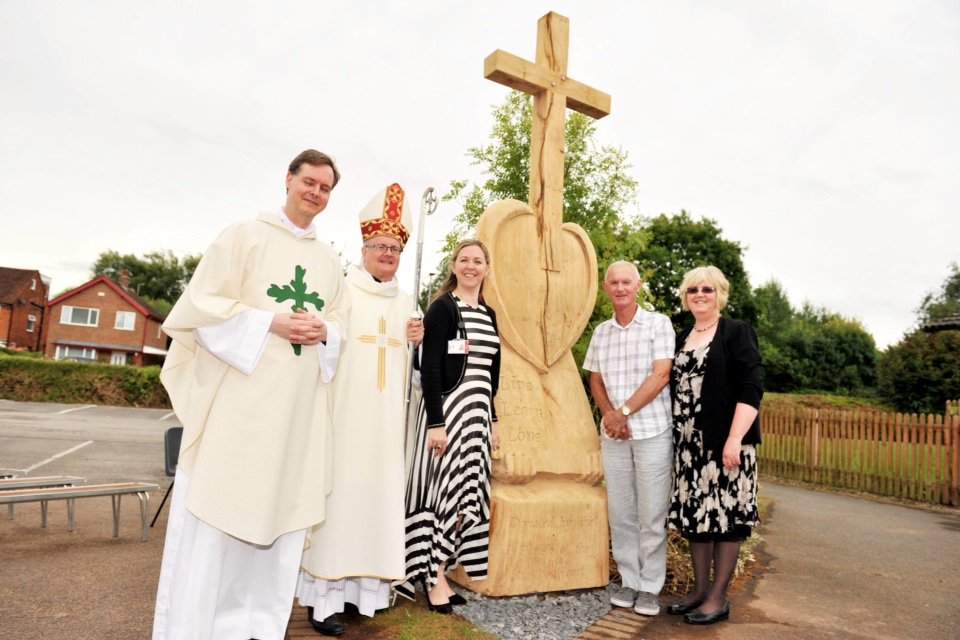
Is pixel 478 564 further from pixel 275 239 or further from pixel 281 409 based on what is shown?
pixel 275 239

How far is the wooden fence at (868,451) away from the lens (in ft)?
31.1

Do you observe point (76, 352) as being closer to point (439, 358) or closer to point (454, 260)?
point (454, 260)

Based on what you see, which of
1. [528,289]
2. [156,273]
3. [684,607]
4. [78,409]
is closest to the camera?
[684,607]

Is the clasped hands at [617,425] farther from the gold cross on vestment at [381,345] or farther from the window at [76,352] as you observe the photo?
the window at [76,352]

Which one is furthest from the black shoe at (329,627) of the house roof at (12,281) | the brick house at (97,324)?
the house roof at (12,281)

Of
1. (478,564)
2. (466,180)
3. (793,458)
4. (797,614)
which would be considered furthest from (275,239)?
(793,458)

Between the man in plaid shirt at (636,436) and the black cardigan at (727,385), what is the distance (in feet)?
0.82

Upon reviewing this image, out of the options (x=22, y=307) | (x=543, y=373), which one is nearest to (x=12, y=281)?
(x=22, y=307)

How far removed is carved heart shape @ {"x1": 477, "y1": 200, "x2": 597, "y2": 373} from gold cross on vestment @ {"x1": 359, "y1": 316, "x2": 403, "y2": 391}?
0.90 metres

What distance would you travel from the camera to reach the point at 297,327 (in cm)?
297

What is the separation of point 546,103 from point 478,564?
3097 millimetres

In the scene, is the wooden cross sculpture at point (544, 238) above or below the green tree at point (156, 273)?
below

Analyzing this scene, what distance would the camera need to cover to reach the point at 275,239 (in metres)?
→ 3.11

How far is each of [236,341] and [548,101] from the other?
291cm
